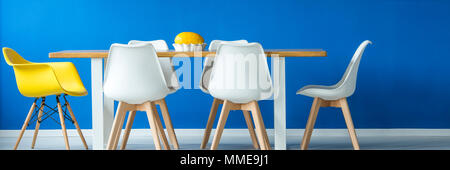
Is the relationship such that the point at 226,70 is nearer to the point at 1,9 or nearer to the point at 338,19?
the point at 338,19

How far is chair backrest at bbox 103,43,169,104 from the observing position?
3.02 metres

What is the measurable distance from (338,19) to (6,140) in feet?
9.75

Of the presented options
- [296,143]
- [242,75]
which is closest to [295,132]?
[296,143]

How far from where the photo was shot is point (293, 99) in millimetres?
4512

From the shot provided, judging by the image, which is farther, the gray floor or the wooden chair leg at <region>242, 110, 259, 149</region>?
the gray floor

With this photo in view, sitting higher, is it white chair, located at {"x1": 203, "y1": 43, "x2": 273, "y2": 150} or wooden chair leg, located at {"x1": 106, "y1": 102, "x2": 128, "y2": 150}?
white chair, located at {"x1": 203, "y1": 43, "x2": 273, "y2": 150}

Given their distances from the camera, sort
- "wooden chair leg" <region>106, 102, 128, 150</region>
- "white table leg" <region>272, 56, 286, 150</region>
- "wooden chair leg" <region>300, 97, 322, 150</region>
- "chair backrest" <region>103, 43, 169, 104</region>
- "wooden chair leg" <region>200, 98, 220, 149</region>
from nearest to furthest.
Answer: "chair backrest" <region>103, 43, 169, 104</region> < "wooden chair leg" <region>106, 102, 128, 150</region> < "white table leg" <region>272, 56, 286, 150</region> < "wooden chair leg" <region>300, 97, 322, 150</region> < "wooden chair leg" <region>200, 98, 220, 149</region>

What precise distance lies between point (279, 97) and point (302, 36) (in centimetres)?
130

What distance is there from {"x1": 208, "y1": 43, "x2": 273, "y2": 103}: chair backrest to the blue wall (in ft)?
4.61

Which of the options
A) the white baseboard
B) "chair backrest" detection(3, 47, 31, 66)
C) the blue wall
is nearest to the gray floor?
the white baseboard

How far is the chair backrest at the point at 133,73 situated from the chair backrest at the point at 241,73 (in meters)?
0.37

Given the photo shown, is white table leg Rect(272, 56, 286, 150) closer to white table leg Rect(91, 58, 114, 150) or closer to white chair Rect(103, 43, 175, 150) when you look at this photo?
white chair Rect(103, 43, 175, 150)

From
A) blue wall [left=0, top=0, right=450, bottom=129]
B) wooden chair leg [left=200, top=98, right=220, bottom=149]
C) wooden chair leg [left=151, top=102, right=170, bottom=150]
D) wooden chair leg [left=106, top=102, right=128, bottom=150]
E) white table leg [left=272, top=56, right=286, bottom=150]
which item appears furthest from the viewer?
blue wall [left=0, top=0, right=450, bottom=129]

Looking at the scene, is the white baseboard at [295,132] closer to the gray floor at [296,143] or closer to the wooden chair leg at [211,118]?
the gray floor at [296,143]
